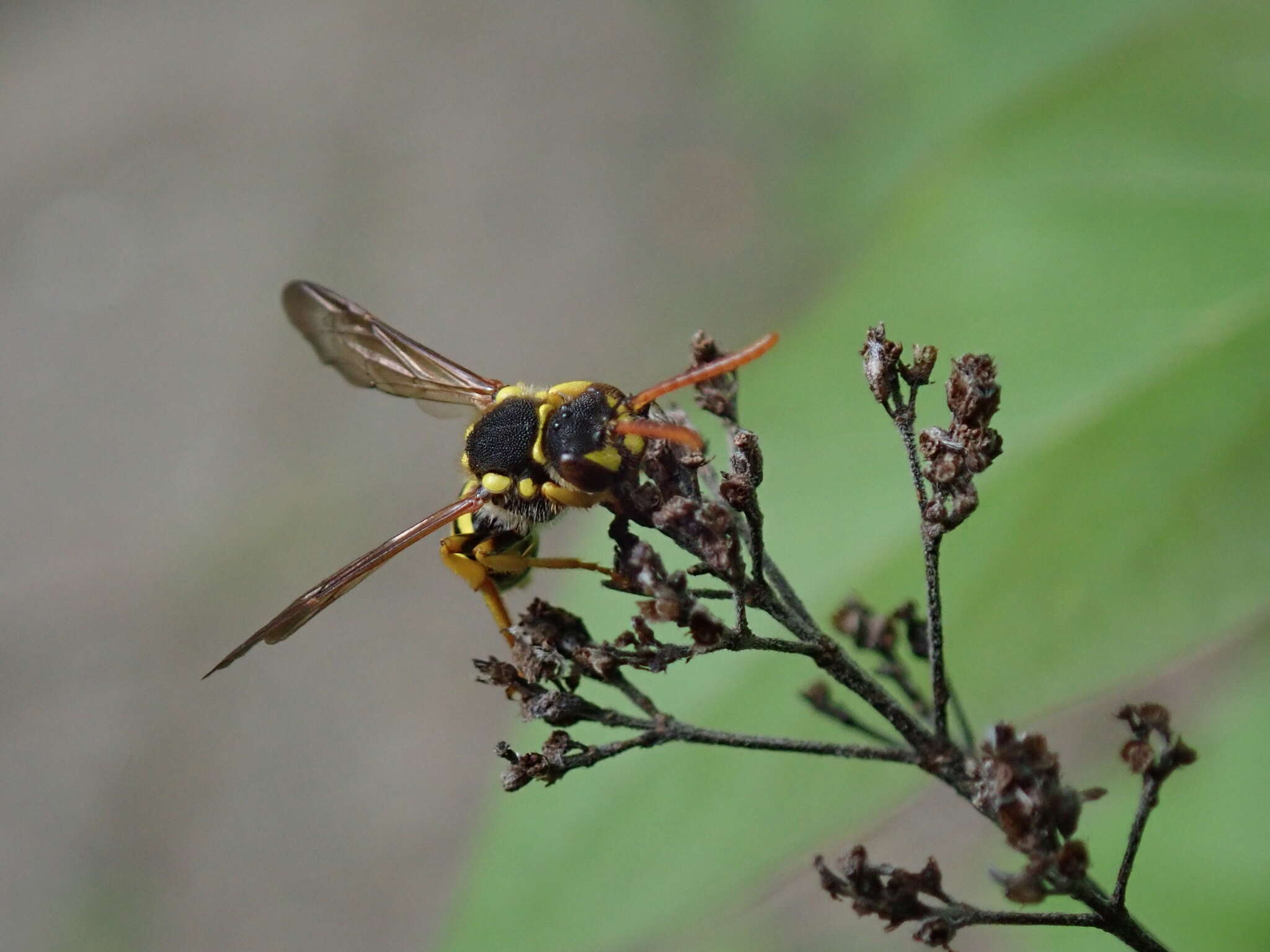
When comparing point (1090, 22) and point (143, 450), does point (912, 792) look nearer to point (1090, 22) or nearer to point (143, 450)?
point (1090, 22)

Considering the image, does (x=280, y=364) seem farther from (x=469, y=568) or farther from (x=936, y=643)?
(x=936, y=643)

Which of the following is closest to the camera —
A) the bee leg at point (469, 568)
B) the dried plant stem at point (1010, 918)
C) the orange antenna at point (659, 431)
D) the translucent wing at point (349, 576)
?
the dried plant stem at point (1010, 918)

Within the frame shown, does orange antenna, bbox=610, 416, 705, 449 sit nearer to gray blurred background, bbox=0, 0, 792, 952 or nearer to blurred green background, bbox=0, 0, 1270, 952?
blurred green background, bbox=0, 0, 1270, 952

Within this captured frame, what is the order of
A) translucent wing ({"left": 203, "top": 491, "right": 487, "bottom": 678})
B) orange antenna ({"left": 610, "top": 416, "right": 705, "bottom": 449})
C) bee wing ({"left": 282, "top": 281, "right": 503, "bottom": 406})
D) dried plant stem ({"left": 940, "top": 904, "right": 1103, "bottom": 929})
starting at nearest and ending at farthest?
dried plant stem ({"left": 940, "top": 904, "right": 1103, "bottom": 929}) < orange antenna ({"left": 610, "top": 416, "right": 705, "bottom": 449}) < translucent wing ({"left": 203, "top": 491, "right": 487, "bottom": 678}) < bee wing ({"left": 282, "top": 281, "right": 503, "bottom": 406})

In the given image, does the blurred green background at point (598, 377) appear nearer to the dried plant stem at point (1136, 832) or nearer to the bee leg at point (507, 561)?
the bee leg at point (507, 561)

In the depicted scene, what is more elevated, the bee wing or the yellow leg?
the bee wing

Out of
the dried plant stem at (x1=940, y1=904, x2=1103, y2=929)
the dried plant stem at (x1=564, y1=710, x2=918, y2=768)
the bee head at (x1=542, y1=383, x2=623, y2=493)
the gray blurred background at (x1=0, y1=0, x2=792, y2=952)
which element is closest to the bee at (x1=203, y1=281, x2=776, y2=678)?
the bee head at (x1=542, y1=383, x2=623, y2=493)

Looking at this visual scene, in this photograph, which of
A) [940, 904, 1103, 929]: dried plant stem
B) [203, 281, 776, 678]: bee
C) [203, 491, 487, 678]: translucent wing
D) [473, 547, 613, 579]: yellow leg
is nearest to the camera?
[940, 904, 1103, 929]: dried plant stem

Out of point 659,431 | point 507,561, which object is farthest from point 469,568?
point 659,431

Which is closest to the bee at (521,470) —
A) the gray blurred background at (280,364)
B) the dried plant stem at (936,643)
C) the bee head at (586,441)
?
the bee head at (586,441)
